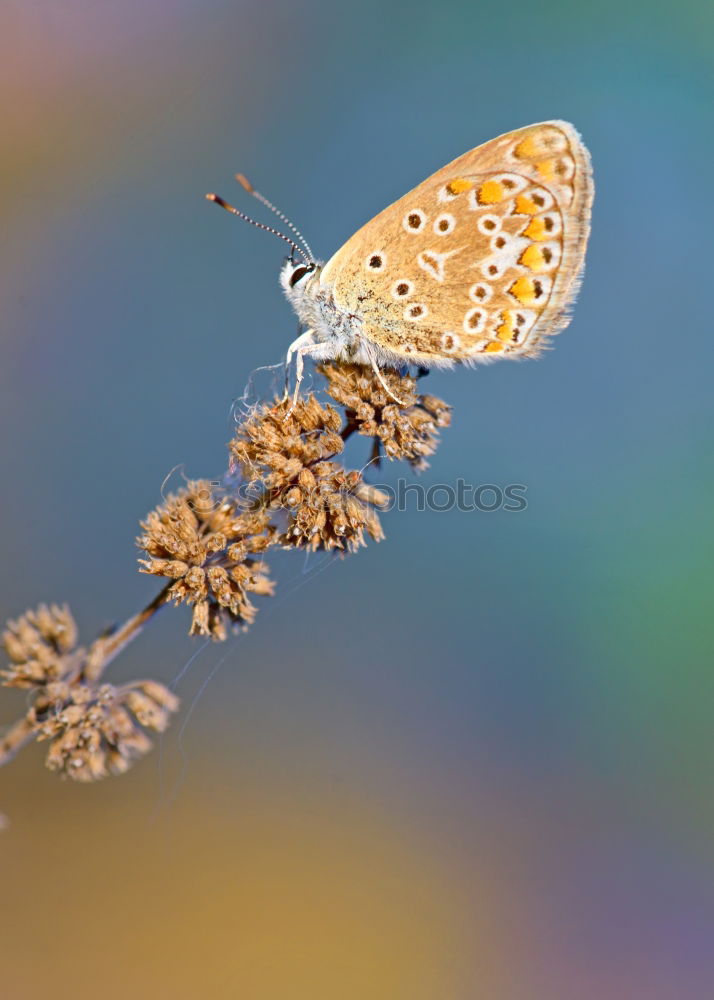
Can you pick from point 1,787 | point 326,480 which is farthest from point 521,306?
point 1,787

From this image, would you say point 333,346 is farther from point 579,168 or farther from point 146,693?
point 146,693

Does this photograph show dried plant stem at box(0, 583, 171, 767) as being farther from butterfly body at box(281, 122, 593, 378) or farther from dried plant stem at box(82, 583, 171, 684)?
butterfly body at box(281, 122, 593, 378)

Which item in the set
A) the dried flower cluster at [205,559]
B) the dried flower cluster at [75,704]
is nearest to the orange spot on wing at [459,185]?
the dried flower cluster at [205,559]

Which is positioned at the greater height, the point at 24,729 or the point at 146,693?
the point at 146,693

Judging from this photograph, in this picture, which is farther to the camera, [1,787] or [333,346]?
[1,787]

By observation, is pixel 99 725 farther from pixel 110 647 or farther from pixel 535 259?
pixel 535 259

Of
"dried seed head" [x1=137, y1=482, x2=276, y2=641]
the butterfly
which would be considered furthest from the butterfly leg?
"dried seed head" [x1=137, y1=482, x2=276, y2=641]

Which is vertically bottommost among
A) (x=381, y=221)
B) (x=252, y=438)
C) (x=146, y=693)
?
(x=146, y=693)
